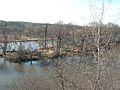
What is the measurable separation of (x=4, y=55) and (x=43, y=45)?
27.8 ft

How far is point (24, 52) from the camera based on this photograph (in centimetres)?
3569

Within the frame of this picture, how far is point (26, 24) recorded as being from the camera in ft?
251

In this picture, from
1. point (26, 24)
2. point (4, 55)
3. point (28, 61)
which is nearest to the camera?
point (28, 61)

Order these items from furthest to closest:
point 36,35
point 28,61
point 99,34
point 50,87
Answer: point 36,35
point 28,61
point 50,87
point 99,34

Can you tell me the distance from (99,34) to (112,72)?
1.93 m

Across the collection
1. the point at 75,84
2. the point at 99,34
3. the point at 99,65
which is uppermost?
the point at 99,34

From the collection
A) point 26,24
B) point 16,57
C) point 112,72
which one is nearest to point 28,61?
point 16,57

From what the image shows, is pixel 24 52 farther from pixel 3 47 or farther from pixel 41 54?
pixel 3 47

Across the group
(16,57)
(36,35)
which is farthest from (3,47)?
(36,35)

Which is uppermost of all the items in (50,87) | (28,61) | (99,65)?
(99,65)

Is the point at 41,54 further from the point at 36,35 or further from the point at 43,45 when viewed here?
the point at 36,35

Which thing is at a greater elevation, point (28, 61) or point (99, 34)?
point (99, 34)

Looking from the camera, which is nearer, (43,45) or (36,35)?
(43,45)

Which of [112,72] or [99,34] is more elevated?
[99,34]
